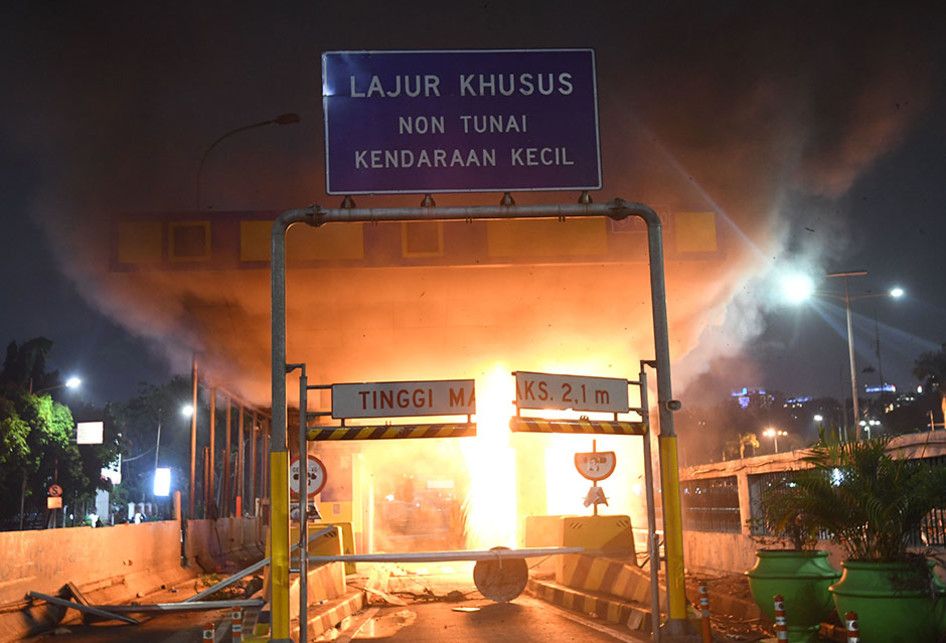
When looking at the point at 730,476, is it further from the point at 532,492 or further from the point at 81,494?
the point at 81,494

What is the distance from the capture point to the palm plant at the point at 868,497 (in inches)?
349

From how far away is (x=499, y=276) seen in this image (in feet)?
69.5

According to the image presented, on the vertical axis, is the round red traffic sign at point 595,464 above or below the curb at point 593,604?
above

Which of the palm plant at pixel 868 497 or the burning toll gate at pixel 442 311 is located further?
the burning toll gate at pixel 442 311

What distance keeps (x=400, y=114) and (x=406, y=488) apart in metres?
36.0

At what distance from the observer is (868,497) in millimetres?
9008

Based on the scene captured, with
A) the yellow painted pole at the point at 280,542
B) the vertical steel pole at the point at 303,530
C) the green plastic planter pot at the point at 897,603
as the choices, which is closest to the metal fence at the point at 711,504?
the green plastic planter pot at the point at 897,603

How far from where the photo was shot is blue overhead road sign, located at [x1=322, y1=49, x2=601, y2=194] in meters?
10.2

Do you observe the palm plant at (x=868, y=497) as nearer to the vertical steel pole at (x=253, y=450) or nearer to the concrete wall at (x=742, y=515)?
the concrete wall at (x=742, y=515)

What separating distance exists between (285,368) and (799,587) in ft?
18.1

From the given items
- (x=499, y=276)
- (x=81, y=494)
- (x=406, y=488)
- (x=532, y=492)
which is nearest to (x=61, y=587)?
(x=499, y=276)

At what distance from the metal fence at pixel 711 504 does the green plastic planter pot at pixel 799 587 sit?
20.6ft

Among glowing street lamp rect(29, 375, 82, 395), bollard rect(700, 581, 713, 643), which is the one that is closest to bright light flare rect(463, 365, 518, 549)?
bollard rect(700, 581, 713, 643)

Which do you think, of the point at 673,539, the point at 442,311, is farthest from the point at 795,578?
the point at 442,311
